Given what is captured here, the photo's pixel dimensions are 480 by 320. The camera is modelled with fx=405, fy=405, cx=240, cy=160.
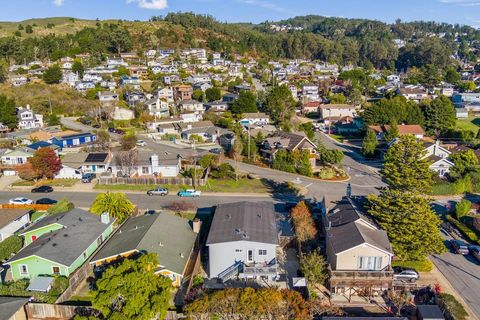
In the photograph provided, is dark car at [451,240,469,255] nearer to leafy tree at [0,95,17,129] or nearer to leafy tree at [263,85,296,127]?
leafy tree at [263,85,296,127]

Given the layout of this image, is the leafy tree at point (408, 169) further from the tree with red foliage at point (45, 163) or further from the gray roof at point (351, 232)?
the tree with red foliage at point (45, 163)

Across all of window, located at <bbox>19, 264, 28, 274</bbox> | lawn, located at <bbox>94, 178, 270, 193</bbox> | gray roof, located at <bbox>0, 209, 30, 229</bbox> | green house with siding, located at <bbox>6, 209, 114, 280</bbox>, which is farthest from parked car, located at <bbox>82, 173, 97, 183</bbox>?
window, located at <bbox>19, 264, 28, 274</bbox>

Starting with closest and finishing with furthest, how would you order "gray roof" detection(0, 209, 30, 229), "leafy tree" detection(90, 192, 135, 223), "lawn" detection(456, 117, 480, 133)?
"gray roof" detection(0, 209, 30, 229)
"leafy tree" detection(90, 192, 135, 223)
"lawn" detection(456, 117, 480, 133)

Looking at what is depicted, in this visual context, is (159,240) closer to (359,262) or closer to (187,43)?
(359,262)

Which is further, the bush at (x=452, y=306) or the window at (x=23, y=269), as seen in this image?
the window at (x=23, y=269)

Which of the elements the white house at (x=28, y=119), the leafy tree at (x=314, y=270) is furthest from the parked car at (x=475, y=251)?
the white house at (x=28, y=119)

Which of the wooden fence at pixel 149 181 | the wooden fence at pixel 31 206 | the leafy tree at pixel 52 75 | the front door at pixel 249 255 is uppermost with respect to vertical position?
the leafy tree at pixel 52 75

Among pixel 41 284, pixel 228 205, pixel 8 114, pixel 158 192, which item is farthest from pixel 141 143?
pixel 41 284
